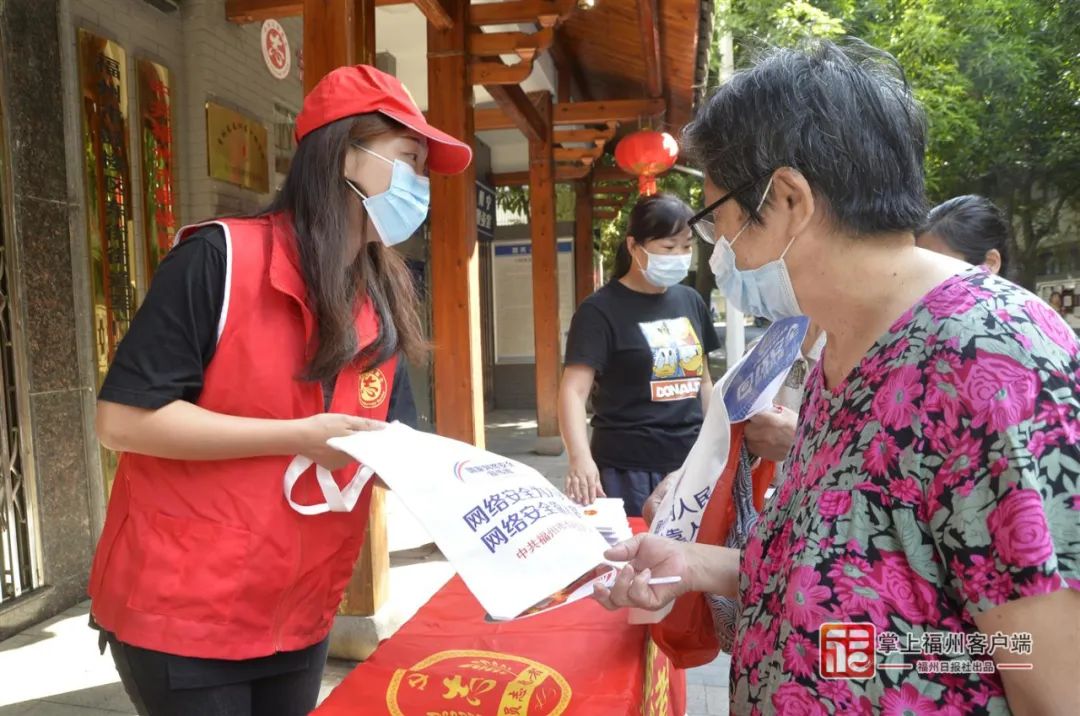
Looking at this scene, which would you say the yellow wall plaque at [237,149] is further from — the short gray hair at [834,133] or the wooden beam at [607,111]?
the short gray hair at [834,133]

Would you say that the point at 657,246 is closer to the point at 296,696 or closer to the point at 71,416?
the point at 296,696

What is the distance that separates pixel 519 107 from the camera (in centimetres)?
627

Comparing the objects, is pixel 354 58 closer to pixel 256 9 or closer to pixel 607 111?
pixel 256 9

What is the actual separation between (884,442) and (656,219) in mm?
1953

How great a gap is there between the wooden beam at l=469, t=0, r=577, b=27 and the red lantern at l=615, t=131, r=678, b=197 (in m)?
2.20

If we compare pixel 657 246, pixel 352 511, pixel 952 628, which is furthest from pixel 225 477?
pixel 657 246

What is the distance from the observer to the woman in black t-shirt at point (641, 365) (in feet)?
8.80

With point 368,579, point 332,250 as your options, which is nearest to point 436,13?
point 368,579

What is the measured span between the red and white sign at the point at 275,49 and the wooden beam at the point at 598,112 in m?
2.93

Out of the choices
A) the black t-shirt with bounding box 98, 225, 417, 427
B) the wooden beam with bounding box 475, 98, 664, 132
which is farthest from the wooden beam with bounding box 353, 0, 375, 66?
the wooden beam with bounding box 475, 98, 664, 132

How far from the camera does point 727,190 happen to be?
109cm

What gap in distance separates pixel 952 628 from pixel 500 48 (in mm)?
4222

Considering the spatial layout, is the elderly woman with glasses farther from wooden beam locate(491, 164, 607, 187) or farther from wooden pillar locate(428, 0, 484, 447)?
wooden beam locate(491, 164, 607, 187)

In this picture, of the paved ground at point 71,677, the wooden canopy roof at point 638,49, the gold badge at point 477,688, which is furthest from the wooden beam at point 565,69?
the gold badge at point 477,688
